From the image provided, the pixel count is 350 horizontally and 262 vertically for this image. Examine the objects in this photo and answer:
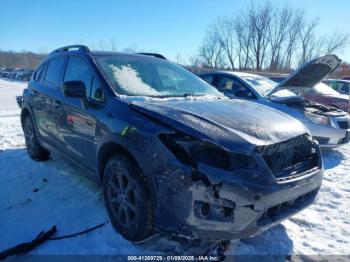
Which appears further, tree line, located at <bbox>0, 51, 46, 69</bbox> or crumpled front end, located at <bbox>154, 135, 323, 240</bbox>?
tree line, located at <bbox>0, 51, 46, 69</bbox>

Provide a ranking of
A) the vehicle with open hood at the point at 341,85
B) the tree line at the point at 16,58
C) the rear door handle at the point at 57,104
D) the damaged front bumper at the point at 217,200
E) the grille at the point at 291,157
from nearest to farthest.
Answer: the damaged front bumper at the point at 217,200, the grille at the point at 291,157, the rear door handle at the point at 57,104, the vehicle with open hood at the point at 341,85, the tree line at the point at 16,58

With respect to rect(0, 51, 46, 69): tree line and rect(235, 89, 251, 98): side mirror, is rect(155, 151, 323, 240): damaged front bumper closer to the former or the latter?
rect(235, 89, 251, 98): side mirror

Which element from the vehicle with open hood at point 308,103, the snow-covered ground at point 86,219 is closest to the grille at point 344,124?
the vehicle with open hood at point 308,103

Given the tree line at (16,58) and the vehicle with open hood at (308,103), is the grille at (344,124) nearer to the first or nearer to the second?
the vehicle with open hood at (308,103)

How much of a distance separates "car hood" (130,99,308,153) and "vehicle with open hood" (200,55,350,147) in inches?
111

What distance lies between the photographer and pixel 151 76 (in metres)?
3.65

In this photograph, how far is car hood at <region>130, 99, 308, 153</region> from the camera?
7.47 feet

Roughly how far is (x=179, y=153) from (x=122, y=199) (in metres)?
0.85

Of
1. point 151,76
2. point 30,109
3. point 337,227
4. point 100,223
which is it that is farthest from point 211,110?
point 30,109

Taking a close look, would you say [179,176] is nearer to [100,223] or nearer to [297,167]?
[297,167]

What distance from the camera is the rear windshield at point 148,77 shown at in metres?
3.21

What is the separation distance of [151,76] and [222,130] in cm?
159

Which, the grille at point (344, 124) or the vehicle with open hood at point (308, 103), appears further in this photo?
the grille at point (344, 124)

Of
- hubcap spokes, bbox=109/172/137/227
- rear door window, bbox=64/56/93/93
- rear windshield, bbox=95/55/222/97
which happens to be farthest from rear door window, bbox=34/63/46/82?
hubcap spokes, bbox=109/172/137/227
